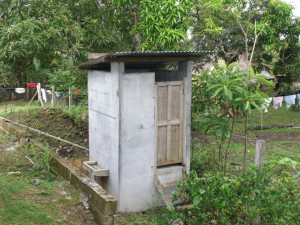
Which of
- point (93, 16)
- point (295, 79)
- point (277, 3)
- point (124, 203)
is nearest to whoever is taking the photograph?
point (124, 203)

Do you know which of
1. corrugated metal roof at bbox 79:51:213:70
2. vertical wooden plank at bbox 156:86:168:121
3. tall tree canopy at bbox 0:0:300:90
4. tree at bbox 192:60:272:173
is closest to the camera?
tree at bbox 192:60:272:173

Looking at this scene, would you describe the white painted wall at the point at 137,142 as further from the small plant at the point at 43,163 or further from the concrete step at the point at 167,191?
the small plant at the point at 43,163

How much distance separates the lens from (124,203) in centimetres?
579

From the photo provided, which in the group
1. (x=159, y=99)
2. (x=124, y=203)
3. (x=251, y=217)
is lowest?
(x=124, y=203)

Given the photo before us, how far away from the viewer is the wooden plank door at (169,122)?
19.5 feet

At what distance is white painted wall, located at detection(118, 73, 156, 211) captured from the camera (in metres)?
5.66

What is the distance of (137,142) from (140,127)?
0.23 metres

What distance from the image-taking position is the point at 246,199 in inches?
169

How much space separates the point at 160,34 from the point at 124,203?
4.84 meters

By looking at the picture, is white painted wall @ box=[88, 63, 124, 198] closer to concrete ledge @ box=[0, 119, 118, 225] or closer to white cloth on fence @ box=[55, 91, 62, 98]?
concrete ledge @ box=[0, 119, 118, 225]

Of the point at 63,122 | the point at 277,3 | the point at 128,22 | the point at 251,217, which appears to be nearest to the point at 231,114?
the point at 251,217

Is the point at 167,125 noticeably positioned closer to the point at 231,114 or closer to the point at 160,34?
the point at 231,114

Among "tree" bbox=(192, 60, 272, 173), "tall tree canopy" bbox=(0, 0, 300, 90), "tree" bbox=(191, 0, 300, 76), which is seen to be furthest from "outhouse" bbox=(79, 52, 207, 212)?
"tree" bbox=(191, 0, 300, 76)

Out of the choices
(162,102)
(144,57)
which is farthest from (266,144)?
(144,57)
